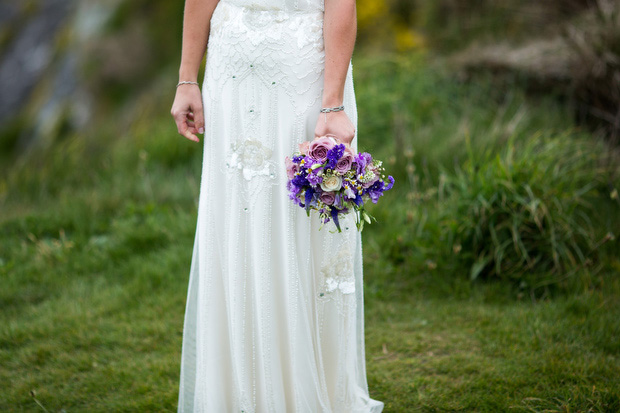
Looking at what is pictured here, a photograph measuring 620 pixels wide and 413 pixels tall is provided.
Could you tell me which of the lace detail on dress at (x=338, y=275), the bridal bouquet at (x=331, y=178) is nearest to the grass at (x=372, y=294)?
the lace detail on dress at (x=338, y=275)

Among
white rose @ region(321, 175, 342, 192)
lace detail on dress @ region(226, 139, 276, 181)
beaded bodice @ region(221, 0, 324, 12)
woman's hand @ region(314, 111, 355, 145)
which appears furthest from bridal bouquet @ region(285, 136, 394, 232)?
beaded bodice @ region(221, 0, 324, 12)

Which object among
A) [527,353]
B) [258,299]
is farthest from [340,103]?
[527,353]

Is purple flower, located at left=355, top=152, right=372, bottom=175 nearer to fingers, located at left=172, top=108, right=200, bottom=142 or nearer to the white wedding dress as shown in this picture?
the white wedding dress

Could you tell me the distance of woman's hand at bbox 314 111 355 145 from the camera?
201 cm

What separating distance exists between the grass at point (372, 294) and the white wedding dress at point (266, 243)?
0.65 metres

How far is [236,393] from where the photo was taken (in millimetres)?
2242

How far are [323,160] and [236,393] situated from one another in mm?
1027

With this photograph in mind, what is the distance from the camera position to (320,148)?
1850 mm

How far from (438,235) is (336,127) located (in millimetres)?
2024

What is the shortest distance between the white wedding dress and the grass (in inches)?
25.7

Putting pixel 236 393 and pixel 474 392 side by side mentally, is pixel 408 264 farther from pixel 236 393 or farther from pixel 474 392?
pixel 236 393

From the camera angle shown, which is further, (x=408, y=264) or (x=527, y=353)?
(x=408, y=264)

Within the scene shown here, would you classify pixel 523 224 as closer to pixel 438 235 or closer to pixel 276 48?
pixel 438 235

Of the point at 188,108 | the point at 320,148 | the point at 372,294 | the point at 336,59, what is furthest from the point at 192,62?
the point at 372,294
